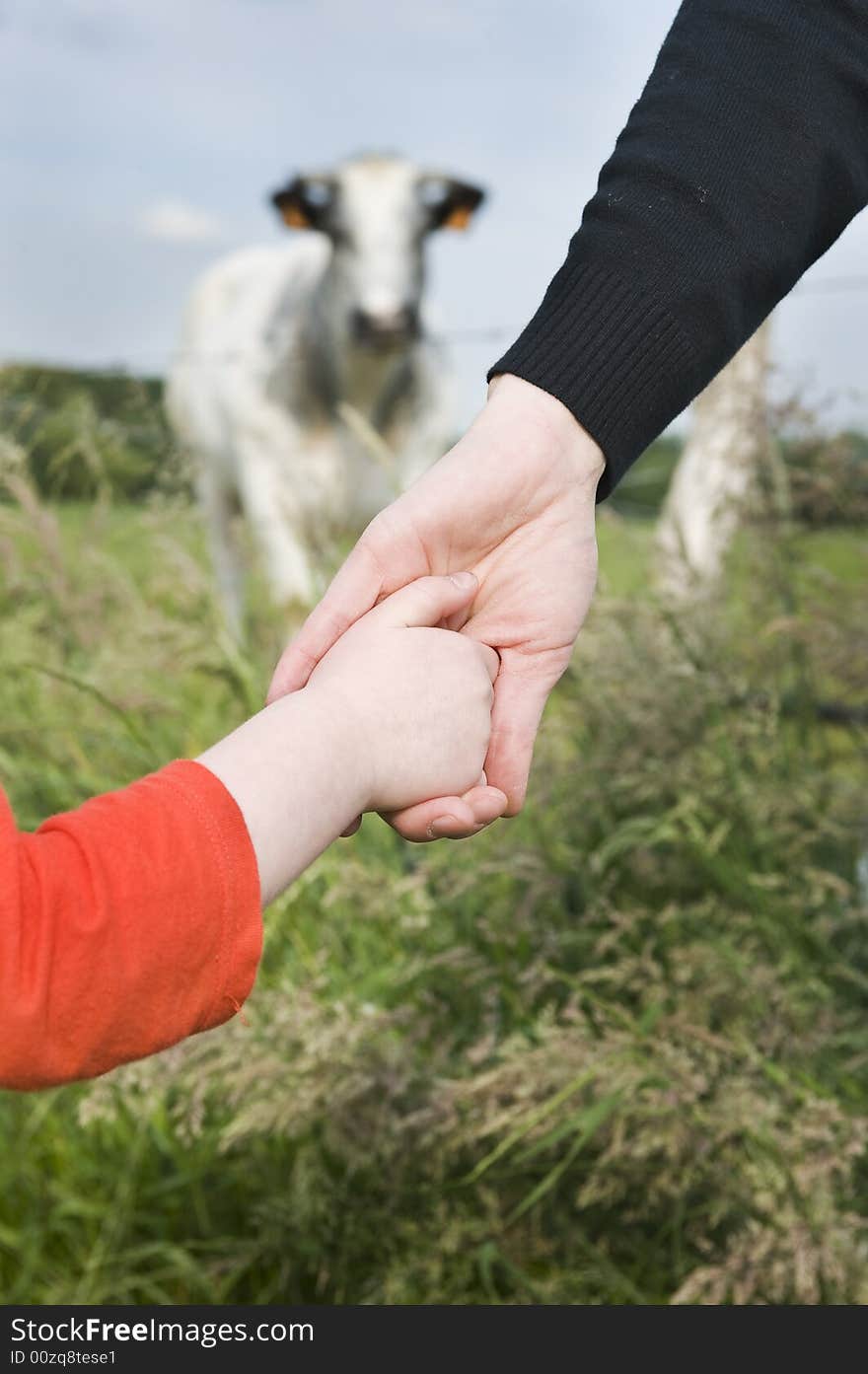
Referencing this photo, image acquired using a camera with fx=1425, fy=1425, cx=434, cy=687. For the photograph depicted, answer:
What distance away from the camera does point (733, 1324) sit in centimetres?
137

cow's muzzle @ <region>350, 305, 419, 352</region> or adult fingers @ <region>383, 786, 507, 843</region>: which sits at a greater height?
adult fingers @ <region>383, 786, 507, 843</region>

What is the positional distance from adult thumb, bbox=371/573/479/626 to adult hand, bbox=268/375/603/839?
1.2 inches

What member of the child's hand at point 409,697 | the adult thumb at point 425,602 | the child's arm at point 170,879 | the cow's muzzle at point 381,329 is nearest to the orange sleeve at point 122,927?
the child's arm at point 170,879

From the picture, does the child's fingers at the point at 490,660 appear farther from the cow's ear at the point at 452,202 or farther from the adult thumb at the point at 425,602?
the cow's ear at the point at 452,202

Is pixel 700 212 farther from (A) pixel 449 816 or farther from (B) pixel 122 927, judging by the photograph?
(B) pixel 122 927

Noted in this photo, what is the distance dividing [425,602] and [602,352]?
0.80 ft

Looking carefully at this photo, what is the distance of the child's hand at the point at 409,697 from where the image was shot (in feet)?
3.26

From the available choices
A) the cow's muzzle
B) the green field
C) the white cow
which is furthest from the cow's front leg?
the green field

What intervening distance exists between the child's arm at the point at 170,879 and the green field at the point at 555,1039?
47cm

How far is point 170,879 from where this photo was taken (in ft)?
2.89

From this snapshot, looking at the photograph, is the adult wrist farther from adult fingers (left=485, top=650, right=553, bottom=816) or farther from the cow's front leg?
the cow's front leg

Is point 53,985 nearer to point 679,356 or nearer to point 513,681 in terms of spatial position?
point 513,681

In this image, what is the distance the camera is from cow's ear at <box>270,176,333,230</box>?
481 centimetres

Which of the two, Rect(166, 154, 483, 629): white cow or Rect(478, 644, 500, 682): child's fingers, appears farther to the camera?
Rect(166, 154, 483, 629): white cow
